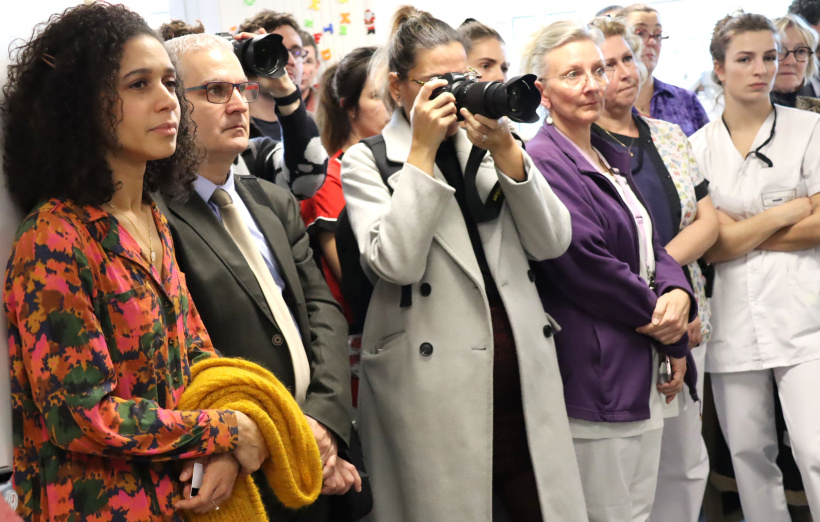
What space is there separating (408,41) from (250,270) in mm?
651

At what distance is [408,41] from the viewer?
6.43 ft

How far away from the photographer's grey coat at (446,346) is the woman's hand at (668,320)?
31 cm

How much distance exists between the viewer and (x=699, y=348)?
2689 mm

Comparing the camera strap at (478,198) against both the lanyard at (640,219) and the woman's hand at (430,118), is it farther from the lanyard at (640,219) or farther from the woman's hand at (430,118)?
the lanyard at (640,219)

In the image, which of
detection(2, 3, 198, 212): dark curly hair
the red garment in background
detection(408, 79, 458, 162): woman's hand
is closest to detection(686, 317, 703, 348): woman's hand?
the red garment in background

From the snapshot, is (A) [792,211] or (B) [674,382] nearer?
(B) [674,382]

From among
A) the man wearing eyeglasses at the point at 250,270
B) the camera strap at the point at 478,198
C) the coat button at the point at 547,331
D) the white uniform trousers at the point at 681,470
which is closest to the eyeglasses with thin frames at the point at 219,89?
the man wearing eyeglasses at the point at 250,270

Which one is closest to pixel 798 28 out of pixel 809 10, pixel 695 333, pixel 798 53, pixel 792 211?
pixel 798 53

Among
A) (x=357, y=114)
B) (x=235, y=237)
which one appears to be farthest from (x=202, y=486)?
(x=357, y=114)

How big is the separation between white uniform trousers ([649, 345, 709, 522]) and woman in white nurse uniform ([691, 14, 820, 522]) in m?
0.33

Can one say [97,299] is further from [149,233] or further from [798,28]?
[798,28]

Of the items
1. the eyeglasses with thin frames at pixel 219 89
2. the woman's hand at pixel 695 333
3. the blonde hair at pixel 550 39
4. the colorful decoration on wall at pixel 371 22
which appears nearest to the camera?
the eyeglasses with thin frames at pixel 219 89

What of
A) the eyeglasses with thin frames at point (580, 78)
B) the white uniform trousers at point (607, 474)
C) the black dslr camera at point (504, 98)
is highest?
the black dslr camera at point (504, 98)

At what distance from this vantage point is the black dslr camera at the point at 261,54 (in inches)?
75.7
